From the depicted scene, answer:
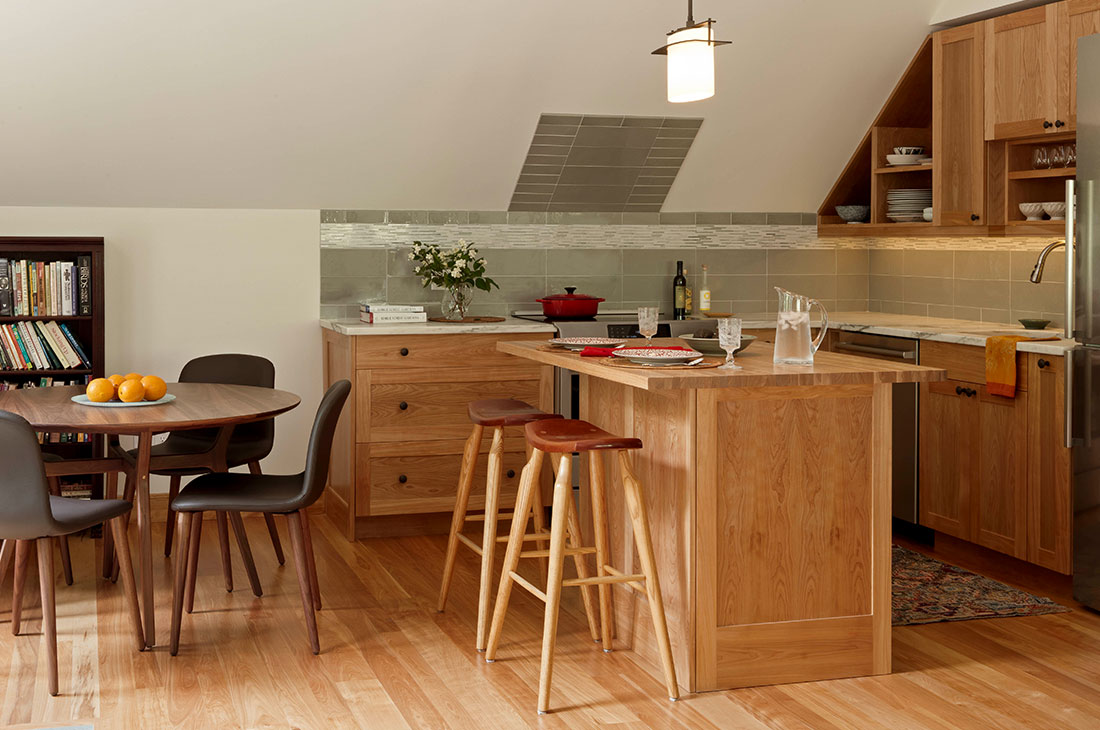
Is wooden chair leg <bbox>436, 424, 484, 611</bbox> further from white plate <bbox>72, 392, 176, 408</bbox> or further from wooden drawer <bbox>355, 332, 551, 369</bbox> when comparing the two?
wooden drawer <bbox>355, 332, 551, 369</bbox>

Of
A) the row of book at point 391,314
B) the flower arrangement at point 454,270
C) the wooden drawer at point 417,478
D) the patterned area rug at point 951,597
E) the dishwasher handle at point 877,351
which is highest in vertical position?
the flower arrangement at point 454,270

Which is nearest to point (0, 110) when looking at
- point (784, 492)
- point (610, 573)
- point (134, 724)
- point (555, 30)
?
point (555, 30)

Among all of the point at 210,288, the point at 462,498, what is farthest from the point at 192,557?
the point at 210,288

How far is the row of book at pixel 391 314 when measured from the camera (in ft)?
16.9

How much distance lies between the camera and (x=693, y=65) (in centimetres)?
336

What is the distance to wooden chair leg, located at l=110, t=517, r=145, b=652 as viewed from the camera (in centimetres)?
354

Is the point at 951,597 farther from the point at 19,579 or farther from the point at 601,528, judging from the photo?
the point at 19,579

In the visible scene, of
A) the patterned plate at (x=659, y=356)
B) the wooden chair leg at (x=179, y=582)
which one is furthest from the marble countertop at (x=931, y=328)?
the wooden chair leg at (x=179, y=582)

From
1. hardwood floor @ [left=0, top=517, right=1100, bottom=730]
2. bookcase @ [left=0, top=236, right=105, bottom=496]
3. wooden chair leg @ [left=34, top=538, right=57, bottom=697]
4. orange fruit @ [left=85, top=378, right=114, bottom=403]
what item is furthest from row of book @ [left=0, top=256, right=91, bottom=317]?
wooden chair leg @ [left=34, top=538, right=57, bottom=697]

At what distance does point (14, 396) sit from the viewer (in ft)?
14.1

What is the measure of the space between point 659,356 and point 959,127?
8.05ft

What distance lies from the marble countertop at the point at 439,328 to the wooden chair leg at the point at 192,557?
4.31ft

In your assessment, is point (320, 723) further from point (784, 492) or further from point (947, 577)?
point (947, 577)

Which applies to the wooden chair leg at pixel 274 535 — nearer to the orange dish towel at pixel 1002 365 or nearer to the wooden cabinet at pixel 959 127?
the orange dish towel at pixel 1002 365
